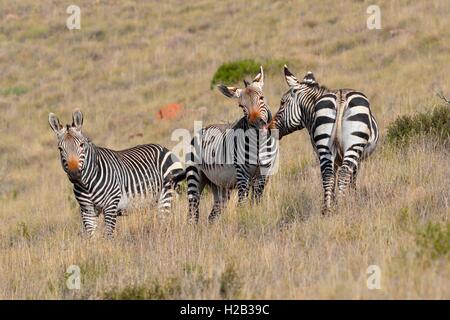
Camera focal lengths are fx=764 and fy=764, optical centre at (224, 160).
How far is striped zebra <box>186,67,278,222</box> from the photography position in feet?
34.1

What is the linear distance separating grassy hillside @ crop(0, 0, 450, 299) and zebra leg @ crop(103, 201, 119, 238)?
0.15 meters

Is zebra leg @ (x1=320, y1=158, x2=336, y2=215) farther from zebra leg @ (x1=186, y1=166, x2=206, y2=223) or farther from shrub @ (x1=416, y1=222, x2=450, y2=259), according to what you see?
shrub @ (x1=416, y1=222, x2=450, y2=259)

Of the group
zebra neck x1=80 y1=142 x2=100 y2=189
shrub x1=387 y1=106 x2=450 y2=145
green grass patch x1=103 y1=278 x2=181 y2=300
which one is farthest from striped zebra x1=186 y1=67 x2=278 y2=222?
green grass patch x1=103 y1=278 x2=181 y2=300

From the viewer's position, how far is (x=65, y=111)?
24516 millimetres

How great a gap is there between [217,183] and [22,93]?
1832 centimetres

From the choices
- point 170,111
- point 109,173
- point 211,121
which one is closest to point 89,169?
point 109,173

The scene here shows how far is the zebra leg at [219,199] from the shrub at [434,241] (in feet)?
14.5

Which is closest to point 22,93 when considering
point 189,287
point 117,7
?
point 117,7

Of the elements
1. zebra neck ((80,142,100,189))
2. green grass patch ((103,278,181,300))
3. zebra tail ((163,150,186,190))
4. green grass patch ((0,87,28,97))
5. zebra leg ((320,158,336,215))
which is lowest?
green grass patch ((103,278,181,300))

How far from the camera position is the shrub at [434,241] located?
6238mm

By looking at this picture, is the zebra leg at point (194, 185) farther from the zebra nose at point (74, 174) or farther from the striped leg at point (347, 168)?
the striped leg at point (347, 168)

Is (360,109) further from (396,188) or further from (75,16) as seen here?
(75,16)

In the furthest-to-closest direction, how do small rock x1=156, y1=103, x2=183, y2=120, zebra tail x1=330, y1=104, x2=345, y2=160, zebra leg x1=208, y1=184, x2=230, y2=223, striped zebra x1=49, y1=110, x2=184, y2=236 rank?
small rock x1=156, y1=103, x2=183, y2=120
zebra leg x1=208, y1=184, x2=230, y2=223
striped zebra x1=49, y1=110, x2=184, y2=236
zebra tail x1=330, y1=104, x2=345, y2=160

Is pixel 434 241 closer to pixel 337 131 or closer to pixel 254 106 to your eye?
Result: pixel 337 131
